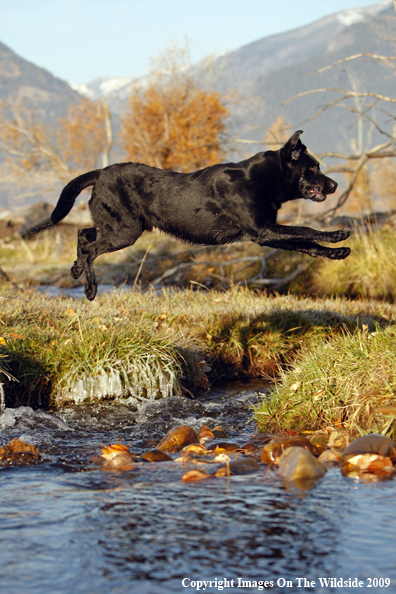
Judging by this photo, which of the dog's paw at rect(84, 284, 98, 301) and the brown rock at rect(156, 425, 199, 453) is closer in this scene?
the brown rock at rect(156, 425, 199, 453)

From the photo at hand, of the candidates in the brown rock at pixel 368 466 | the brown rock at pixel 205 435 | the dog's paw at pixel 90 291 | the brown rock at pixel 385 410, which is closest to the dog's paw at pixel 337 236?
the brown rock at pixel 385 410

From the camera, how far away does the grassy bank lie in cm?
520

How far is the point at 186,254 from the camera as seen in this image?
10.8m

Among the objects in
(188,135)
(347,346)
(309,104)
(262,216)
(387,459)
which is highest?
(309,104)

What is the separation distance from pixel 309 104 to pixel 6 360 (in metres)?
196

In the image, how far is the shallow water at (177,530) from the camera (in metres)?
2.22

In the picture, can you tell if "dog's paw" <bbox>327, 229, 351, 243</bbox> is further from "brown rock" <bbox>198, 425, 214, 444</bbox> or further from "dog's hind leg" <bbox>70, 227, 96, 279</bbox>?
"dog's hind leg" <bbox>70, 227, 96, 279</bbox>

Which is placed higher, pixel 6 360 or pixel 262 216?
pixel 262 216

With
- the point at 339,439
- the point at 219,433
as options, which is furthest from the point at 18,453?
the point at 339,439

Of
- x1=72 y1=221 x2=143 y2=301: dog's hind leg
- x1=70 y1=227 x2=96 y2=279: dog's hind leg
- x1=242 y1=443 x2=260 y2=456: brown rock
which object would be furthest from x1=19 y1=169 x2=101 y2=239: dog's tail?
x1=242 y1=443 x2=260 y2=456: brown rock

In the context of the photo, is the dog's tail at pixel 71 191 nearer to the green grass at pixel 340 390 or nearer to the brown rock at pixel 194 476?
the green grass at pixel 340 390

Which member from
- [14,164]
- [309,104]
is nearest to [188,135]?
[14,164]

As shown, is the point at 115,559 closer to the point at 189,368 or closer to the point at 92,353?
the point at 92,353

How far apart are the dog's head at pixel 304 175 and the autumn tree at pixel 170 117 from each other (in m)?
19.1
